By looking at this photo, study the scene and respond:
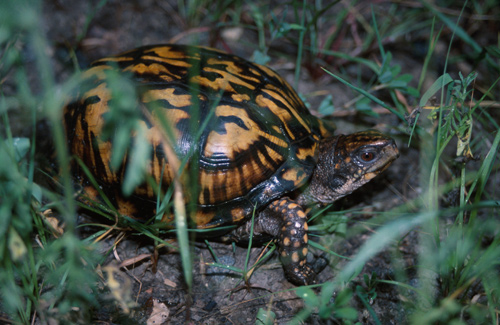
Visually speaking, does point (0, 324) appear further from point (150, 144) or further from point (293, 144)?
point (293, 144)

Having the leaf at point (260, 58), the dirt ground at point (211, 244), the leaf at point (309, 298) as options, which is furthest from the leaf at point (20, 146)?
the leaf at point (309, 298)

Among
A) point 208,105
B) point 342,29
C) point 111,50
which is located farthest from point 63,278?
point 342,29

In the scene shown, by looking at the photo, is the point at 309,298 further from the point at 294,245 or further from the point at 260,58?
the point at 260,58

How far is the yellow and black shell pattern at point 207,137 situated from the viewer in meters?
2.15

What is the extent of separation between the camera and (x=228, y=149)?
2.16 metres

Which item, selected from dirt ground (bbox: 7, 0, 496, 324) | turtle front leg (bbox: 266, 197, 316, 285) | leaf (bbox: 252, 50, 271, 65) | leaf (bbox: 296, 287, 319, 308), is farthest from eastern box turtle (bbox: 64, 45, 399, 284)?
leaf (bbox: 252, 50, 271, 65)

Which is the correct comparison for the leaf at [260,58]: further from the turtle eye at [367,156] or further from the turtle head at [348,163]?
the turtle eye at [367,156]

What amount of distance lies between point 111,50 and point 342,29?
2278 mm

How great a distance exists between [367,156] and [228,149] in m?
0.88

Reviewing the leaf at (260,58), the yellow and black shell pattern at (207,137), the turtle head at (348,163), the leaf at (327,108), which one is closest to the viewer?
the yellow and black shell pattern at (207,137)

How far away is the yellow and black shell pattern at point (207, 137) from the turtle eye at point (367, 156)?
30cm

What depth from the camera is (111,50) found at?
3.48m

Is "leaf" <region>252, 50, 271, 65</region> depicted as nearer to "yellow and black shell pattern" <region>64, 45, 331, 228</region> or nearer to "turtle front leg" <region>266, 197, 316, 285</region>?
"yellow and black shell pattern" <region>64, 45, 331, 228</region>

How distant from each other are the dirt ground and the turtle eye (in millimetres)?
369
